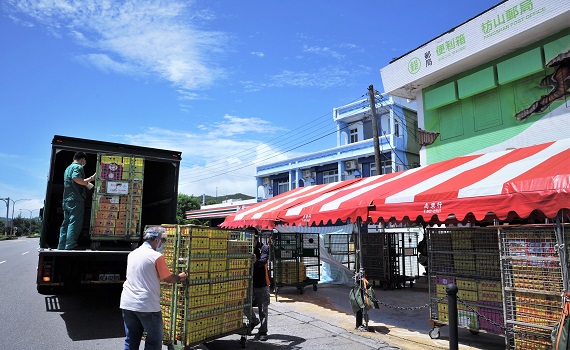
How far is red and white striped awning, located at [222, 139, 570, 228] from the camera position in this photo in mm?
5574

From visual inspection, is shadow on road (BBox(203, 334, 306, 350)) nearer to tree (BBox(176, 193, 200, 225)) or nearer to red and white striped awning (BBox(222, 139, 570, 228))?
red and white striped awning (BBox(222, 139, 570, 228))

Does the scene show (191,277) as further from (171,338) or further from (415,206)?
(415,206)

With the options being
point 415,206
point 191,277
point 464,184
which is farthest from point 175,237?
point 464,184

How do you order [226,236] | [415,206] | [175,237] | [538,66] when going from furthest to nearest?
[538,66] < [415,206] < [226,236] < [175,237]

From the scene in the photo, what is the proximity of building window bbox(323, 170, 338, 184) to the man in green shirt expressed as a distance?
998 inches

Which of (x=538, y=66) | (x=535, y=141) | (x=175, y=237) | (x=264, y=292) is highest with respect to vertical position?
(x=538, y=66)

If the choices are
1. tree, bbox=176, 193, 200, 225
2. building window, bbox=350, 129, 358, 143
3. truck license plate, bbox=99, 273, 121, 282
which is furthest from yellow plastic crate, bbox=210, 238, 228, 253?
tree, bbox=176, 193, 200, 225

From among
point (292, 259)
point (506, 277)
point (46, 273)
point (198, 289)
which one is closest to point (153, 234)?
point (198, 289)

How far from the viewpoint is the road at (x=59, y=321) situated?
6.12 metres

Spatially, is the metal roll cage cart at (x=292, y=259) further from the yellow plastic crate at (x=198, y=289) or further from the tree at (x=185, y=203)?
the tree at (x=185, y=203)

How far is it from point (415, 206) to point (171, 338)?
4534 mm

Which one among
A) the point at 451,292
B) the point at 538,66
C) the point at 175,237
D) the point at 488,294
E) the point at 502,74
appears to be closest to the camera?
the point at 451,292

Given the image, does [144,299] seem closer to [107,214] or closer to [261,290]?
[261,290]

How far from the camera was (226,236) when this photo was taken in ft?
19.6
